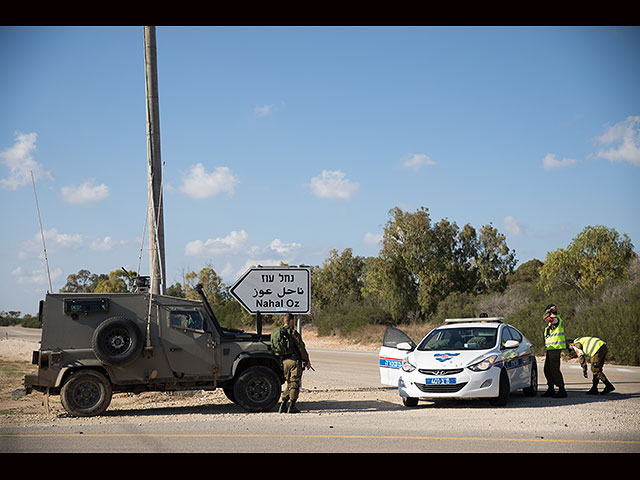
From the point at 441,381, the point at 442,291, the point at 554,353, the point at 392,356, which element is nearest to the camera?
the point at 441,381

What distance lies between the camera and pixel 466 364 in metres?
12.6

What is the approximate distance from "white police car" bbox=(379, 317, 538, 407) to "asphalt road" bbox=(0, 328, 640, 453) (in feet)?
1.09

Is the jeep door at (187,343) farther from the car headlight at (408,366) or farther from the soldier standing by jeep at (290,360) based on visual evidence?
the car headlight at (408,366)

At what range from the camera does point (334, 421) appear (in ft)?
37.6

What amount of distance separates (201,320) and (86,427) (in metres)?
2.81

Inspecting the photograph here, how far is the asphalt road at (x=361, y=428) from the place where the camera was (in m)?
8.84

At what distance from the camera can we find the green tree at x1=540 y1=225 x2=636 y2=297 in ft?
194

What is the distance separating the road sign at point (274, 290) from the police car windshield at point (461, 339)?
119 inches

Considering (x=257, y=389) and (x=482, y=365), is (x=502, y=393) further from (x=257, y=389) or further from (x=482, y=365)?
(x=257, y=389)

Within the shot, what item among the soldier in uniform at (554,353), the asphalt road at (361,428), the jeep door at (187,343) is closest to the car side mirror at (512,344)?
the asphalt road at (361,428)

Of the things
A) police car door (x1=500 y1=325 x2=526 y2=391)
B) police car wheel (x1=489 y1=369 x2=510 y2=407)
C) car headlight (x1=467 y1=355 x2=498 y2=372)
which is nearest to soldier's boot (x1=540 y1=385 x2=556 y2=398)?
police car door (x1=500 y1=325 x2=526 y2=391)

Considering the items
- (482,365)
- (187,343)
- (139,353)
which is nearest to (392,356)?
(482,365)

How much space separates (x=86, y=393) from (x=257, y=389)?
296 cm
